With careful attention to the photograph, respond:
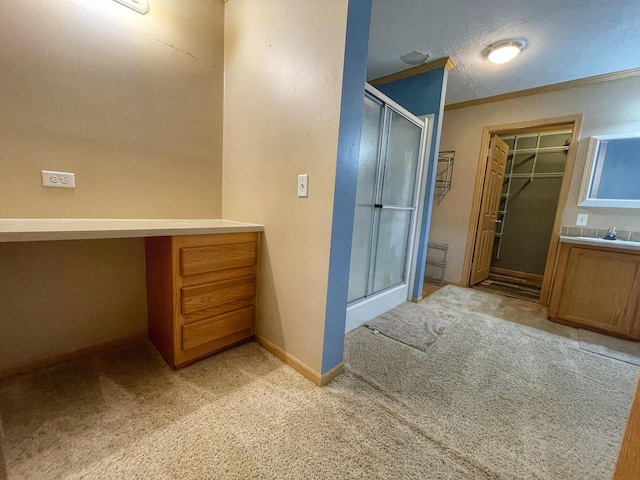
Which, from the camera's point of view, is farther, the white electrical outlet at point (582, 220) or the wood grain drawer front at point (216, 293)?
the white electrical outlet at point (582, 220)

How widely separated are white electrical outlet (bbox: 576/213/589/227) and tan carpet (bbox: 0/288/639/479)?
1521 mm

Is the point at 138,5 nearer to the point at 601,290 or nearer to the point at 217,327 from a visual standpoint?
the point at 217,327

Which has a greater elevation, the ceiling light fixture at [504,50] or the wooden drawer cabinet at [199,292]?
the ceiling light fixture at [504,50]

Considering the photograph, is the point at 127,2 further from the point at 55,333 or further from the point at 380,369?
the point at 380,369

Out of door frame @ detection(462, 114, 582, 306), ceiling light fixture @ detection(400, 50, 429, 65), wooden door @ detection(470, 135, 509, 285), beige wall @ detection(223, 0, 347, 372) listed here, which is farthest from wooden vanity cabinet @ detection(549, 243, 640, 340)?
beige wall @ detection(223, 0, 347, 372)

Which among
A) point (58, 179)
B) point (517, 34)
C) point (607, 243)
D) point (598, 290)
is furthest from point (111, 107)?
point (598, 290)

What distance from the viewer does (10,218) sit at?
1264 mm

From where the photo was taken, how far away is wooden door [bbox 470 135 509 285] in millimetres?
3252

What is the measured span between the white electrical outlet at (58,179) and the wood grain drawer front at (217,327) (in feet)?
3.31

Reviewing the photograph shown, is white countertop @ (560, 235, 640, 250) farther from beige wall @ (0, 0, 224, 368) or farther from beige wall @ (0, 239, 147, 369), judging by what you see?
beige wall @ (0, 239, 147, 369)

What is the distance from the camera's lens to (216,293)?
5.02 feet

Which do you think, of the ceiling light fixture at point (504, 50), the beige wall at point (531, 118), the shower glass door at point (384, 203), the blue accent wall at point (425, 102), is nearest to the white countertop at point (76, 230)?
the shower glass door at point (384, 203)

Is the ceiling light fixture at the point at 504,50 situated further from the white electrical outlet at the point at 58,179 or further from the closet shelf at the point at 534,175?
the white electrical outlet at the point at 58,179

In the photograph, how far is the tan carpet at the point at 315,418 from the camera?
96 cm
